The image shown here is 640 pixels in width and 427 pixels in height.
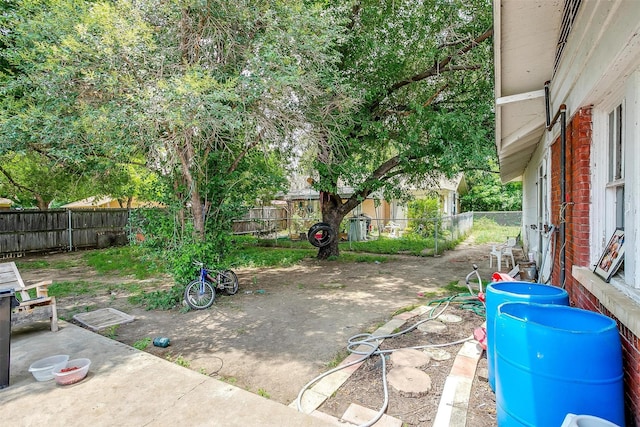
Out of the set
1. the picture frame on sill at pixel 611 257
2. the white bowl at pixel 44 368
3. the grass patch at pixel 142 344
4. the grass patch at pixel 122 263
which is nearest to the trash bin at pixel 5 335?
the white bowl at pixel 44 368

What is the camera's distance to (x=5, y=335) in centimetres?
300

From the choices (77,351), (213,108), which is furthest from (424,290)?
(77,351)

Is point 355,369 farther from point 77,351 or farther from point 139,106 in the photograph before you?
point 139,106

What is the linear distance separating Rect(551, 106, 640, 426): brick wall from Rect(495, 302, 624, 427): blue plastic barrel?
0.21 meters

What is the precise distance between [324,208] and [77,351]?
756 cm

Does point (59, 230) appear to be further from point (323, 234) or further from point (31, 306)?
point (31, 306)

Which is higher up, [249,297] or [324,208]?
[324,208]

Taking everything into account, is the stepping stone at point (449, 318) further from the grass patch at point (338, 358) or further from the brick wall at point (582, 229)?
the grass patch at point (338, 358)

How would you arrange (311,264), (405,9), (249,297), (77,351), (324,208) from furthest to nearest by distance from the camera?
(324,208) < (311,264) < (405,9) < (249,297) < (77,351)

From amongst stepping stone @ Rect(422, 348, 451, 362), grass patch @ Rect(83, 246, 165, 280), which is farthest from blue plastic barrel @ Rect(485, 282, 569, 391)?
grass patch @ Rect(83, 246, 165, 280)

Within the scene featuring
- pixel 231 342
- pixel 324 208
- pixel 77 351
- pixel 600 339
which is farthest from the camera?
pixel 324 208

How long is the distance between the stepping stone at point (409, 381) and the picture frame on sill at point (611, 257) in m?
1.60

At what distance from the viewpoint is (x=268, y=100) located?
506 centimetres

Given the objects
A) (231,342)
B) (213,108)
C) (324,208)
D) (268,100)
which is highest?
(268,100)
